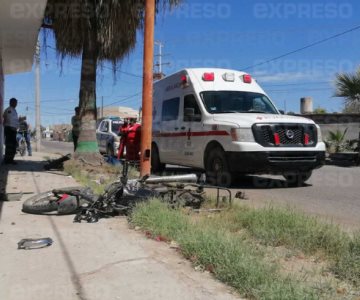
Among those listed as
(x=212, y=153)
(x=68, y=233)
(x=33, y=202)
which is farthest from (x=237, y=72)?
(x=68, y=233)

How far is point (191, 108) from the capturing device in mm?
11414

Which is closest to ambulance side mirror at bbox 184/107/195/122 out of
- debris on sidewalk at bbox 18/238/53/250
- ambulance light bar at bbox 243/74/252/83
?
ambulance light bar at bbox 243/74/252/83

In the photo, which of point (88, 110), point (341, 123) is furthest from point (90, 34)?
point (341, 123)

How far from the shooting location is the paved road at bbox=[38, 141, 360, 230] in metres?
7.58

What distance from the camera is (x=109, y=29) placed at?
1242 centimetres

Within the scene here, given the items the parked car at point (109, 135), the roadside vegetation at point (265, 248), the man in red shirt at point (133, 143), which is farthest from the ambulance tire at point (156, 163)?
the roadside vegetation at point (265, 248)

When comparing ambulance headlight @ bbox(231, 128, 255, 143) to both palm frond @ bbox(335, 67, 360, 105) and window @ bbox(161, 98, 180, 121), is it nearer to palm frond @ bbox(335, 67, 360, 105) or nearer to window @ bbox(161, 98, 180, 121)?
window @ bbox(161, 98, 180, 121)

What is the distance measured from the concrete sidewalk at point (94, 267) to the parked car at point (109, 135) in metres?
13.1

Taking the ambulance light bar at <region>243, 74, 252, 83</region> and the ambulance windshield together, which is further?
the ambulance light bar at <region>243, 74, 252, 83</region>

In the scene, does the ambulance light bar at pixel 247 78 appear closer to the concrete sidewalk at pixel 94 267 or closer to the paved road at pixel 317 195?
the paved road at pixel 317 195

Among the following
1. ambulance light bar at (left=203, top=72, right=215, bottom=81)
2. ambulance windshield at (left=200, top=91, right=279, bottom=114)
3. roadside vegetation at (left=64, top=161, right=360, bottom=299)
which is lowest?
roadside vegetation at (left=64, top=161, right=360, bottom=299)

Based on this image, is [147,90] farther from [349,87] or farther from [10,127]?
[349,87]

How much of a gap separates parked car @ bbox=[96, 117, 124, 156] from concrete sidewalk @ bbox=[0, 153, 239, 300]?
13.1m

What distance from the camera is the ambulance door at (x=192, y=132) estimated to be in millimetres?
11156
